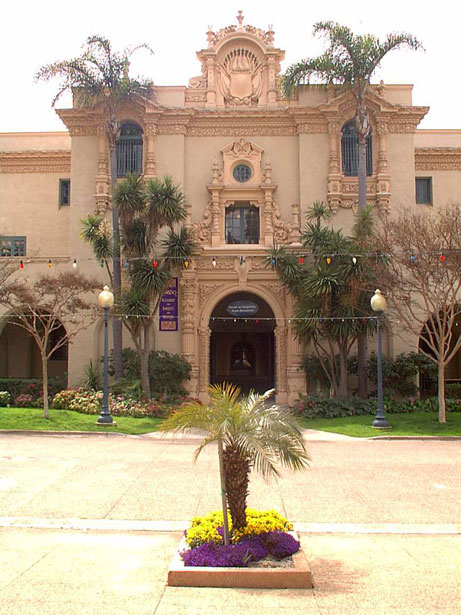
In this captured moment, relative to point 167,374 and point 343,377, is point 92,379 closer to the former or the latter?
point 167,374

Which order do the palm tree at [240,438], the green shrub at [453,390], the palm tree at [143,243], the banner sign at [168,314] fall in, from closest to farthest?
1. the palm tree at [240,438]
2. the palm tree at [143,243]
3. the green shrub at [453,390]
4. the banner sign at [168,314]

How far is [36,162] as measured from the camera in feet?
103

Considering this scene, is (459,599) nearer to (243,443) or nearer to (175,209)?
(243,443)

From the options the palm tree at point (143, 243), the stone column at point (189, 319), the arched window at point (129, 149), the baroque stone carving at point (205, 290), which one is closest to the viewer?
the palm tree at point (143, 243)

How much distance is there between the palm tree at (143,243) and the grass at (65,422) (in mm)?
2870

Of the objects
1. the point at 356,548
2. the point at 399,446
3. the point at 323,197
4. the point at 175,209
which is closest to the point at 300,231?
the point at 323,197

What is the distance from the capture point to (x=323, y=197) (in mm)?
27781

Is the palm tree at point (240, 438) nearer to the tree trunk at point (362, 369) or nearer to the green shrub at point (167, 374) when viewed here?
the tree trunk at point (362, 369)

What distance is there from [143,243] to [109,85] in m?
7.07

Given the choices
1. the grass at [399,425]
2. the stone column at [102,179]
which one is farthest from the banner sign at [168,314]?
the grass at [399,425]

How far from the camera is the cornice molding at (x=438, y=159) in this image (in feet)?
99.4

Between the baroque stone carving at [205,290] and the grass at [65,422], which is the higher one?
the baroque stone carving at [205,290]

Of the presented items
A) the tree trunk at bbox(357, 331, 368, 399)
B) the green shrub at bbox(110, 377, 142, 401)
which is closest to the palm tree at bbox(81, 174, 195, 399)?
the green shrub at bbox(110, 377, 142, 401)

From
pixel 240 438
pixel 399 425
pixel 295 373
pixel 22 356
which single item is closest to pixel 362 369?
pixel 295 373
